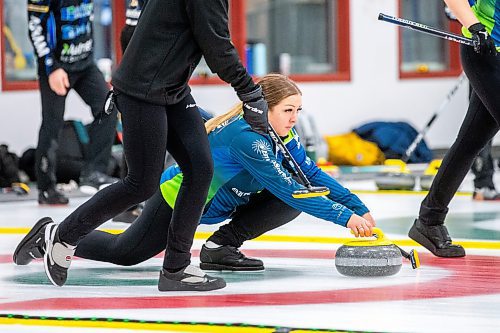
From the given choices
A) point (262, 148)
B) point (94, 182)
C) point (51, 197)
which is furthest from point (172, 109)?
point (94, 182)

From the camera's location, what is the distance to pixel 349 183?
27.9ft

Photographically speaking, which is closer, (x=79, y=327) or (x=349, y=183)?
(x=79, y=327)

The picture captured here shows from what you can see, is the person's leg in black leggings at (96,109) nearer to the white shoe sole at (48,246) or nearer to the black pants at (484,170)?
the black pants at (484,170)

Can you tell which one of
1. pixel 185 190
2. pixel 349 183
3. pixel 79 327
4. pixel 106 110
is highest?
pixel 106 110

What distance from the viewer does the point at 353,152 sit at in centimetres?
971

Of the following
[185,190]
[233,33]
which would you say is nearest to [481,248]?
[185,190]

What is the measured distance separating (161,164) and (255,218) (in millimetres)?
683

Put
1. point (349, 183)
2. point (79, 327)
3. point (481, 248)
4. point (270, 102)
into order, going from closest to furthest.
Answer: point (79, 327), point (270, 102), point (481, 248), point (349, 183)

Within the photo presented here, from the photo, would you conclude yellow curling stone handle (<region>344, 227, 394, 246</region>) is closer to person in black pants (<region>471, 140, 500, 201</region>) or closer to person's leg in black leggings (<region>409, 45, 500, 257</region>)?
person's leg in black leggings (<region>409, 45, 500, 257</region>)

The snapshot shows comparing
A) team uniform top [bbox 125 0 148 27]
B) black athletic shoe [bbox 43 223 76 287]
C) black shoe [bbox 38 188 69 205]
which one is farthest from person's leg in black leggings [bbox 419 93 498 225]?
black shoe [bbox 38 188 69 205]

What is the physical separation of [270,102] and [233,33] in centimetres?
560

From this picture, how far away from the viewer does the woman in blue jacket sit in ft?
14.0

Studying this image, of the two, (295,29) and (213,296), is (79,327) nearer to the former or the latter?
(213,296)

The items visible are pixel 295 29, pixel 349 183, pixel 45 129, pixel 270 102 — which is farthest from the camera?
pixel 295 29
